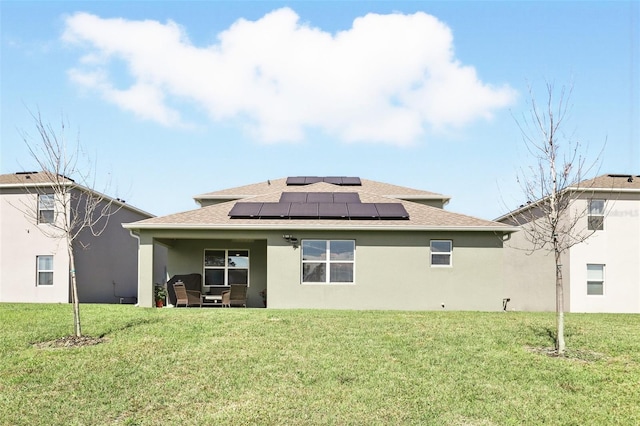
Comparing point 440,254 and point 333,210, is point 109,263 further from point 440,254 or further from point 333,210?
point 440,254

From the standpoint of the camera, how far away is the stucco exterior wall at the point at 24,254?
21.5 m

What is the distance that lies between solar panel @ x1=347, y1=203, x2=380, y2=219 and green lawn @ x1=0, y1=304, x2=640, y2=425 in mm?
5677

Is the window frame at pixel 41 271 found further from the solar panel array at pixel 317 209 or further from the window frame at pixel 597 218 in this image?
the window frame at pixel 597 218

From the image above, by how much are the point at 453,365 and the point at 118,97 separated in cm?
1399

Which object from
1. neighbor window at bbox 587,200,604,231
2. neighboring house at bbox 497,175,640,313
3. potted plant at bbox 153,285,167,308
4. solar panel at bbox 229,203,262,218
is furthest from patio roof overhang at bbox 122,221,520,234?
neighbor window at bbox 587,200,604,231

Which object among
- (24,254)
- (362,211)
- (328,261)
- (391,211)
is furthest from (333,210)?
(24,254)

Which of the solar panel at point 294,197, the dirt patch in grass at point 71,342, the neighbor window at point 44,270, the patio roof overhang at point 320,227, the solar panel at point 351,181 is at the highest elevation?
the solar panel at point 351,181

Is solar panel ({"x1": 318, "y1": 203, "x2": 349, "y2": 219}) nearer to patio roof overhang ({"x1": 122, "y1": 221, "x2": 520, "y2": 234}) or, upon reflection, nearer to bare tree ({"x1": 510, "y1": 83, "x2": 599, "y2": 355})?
patio roof overhang ({"x1": 122, "y1": 221, "x2": 520, "y2": 234})

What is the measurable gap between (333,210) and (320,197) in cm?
222

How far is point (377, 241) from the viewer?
17.9 metres

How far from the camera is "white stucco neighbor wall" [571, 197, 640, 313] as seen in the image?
848 inches

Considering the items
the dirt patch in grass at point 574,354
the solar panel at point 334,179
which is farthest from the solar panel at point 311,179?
the dirt patch in grass at point 574,354

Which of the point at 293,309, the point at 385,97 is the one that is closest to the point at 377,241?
the point at 293,309

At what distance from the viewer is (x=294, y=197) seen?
2073 centimetres
